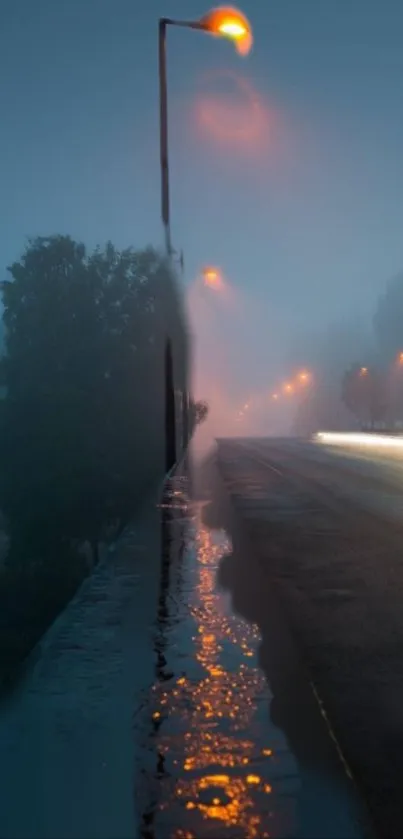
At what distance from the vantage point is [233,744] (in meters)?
4.03

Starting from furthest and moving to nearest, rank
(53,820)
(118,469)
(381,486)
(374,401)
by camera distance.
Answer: (374,401) < (118,469) < (381,486) < (53,820)

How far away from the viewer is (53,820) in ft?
10.7

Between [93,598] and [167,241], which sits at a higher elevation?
[167,241]

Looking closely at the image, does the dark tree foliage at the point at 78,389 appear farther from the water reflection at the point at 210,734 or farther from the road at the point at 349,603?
the water reflection at the point at 210,734

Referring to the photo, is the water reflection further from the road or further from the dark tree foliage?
the dark tree foliage

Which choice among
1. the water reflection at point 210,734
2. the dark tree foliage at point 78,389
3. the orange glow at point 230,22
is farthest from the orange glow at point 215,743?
the dark tree foliage at point 78,389

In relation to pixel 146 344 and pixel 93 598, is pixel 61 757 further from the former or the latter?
pixel 146 344

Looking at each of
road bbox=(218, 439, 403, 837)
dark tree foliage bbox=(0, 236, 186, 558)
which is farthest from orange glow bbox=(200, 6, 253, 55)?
dark tree foliage bbox=(0, 236, 186, 558)

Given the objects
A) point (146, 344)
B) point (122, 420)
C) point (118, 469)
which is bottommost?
point (118, 469)

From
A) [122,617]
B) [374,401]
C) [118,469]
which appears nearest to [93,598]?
[122,617]

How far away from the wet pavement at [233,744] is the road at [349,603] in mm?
158

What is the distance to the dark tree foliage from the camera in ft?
141

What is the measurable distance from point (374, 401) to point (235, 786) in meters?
117

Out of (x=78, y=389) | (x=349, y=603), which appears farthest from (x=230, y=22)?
(x=78, y=389)
